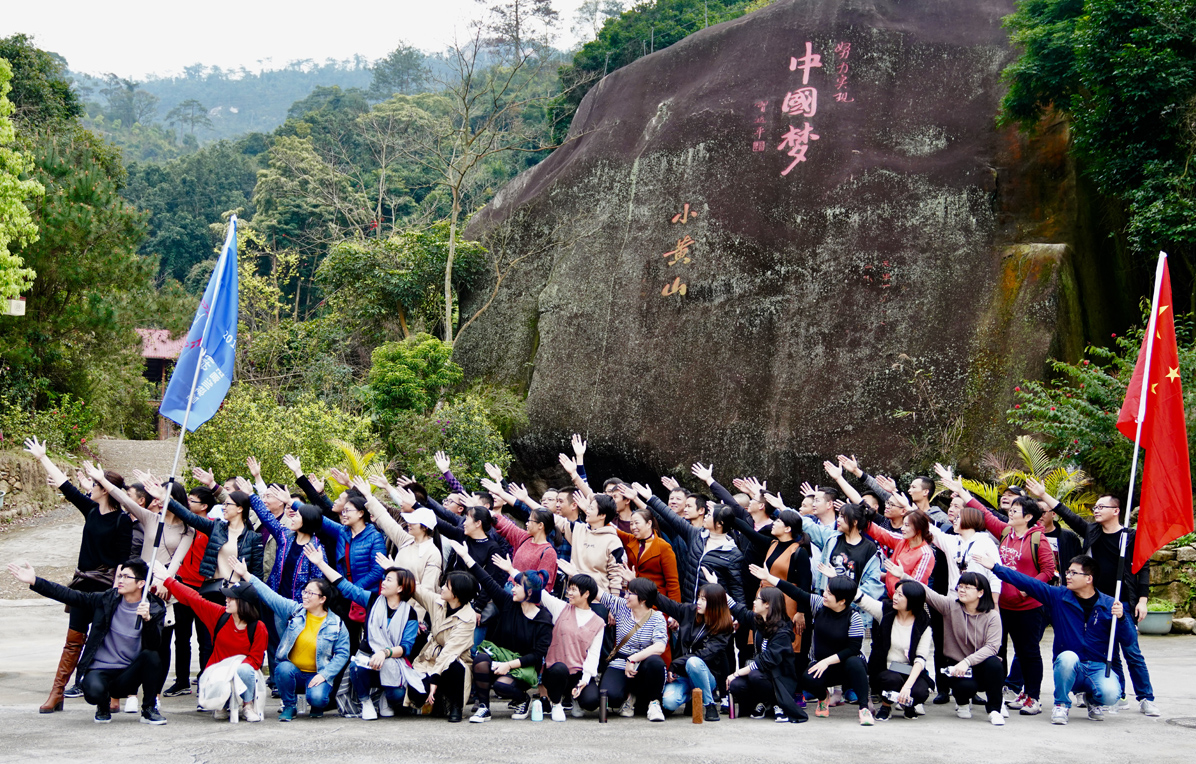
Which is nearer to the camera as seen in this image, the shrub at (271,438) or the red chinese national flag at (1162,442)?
the red chinese national flag at (1162,442)

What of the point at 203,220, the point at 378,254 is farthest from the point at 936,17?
the point at 203,220

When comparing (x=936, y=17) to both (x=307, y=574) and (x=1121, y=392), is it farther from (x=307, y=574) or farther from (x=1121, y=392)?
(x=307, y=574)

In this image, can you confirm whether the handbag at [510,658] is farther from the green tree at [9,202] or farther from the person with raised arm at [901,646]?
the green tree at [9,202]

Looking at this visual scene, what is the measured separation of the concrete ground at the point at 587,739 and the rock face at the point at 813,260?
19.5 ft

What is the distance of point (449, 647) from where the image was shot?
620 cm

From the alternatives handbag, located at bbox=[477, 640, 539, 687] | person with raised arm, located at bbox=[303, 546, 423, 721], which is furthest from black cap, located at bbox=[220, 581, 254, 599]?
handbag, located at bbox=[477, 640, 539, 687]

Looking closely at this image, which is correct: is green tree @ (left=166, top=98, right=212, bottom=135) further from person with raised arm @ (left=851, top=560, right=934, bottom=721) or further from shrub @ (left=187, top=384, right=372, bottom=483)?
person with raised arm @ (left=851, top=560, right=934, bottom=721)

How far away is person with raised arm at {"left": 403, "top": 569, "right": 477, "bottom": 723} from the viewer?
6184 mm

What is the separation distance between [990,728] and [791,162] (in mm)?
9184

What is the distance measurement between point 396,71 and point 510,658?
195 feet

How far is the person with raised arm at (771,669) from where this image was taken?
609 centimetres

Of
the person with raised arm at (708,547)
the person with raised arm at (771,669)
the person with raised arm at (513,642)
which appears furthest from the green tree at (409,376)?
the person with raised arm at (771,669)

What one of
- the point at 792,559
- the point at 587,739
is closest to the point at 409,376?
the point at 792,559

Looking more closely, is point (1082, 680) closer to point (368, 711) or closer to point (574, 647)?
point (574, 647)
